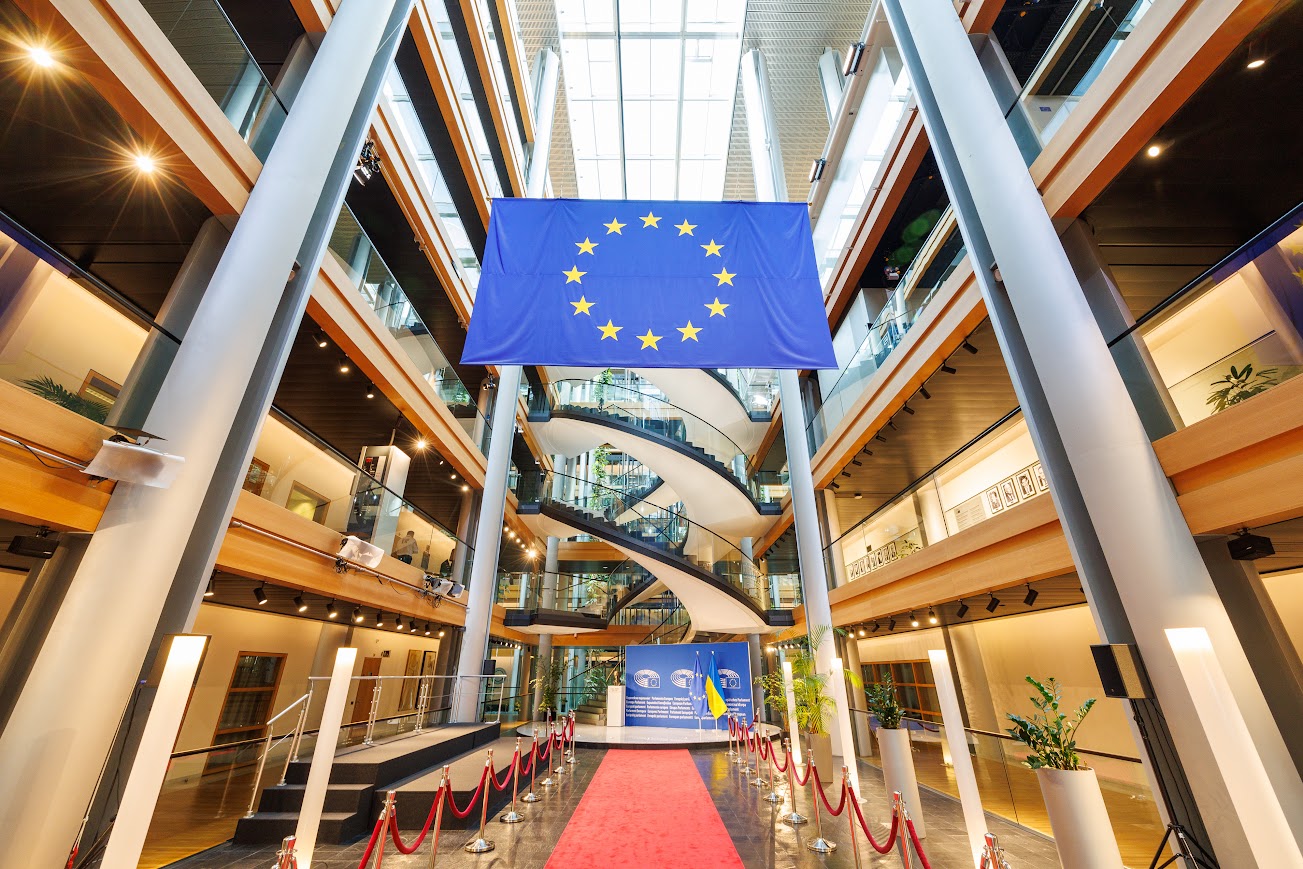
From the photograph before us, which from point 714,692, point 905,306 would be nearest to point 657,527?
point 714,692

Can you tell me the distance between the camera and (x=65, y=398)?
13.2 ft

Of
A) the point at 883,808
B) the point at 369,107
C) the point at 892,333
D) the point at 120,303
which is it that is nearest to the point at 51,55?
the point at 120,303

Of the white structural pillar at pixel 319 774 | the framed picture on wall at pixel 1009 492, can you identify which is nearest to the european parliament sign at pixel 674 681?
the framed picture on wall at pixel 1009 492

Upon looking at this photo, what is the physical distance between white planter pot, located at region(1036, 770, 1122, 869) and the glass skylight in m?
22.1

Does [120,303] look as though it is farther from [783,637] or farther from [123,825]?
[783,637]

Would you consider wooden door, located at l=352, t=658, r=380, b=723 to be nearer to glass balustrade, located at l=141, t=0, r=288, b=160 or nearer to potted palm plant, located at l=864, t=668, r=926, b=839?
potted palm plant, located at l=864, t=668, r=926, b=839

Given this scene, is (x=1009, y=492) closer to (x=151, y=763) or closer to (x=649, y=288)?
(x=649, y=288)

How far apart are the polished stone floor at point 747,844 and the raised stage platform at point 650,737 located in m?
4.32

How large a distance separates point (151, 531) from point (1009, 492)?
9.06 m

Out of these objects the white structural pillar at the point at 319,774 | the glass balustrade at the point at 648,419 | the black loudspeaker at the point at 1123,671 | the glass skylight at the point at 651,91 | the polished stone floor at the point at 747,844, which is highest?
the glass skylight at the point at 651,91

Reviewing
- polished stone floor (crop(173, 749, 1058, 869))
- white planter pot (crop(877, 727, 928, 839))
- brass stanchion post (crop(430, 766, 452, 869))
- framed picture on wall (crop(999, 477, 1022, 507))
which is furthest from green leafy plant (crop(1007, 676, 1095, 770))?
brass stanchion post (crop(430, 766, 452, 869))

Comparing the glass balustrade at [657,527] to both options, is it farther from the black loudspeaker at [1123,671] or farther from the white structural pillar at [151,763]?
Result: the white structural pillar at [151,763]

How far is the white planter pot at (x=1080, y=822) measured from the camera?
4.14 m

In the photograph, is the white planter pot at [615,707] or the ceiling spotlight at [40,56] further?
the white planter pot at [615,707]
